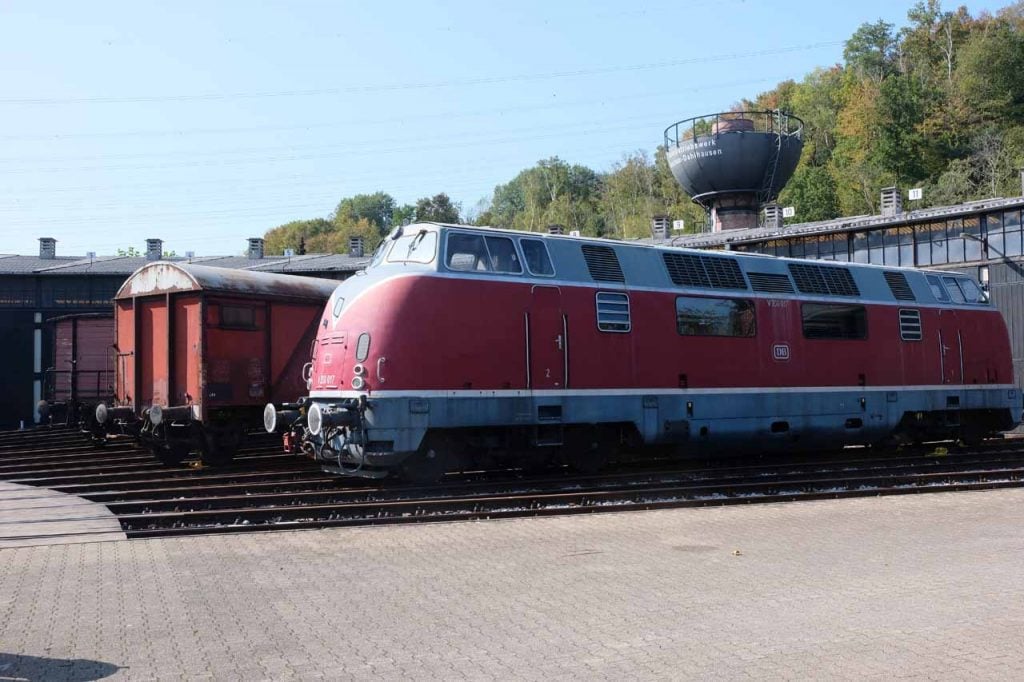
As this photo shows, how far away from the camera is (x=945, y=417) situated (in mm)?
18438

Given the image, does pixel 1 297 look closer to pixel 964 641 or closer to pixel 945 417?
pixel 945 417

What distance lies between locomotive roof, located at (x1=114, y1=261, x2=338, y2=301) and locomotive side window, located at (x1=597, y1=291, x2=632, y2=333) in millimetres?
7016

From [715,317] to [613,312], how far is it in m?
2.22

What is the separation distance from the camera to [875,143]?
66.8 m

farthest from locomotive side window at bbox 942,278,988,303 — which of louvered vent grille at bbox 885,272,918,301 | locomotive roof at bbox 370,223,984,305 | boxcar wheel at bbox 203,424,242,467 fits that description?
boxcar wheel at bbox 203,424,242,467

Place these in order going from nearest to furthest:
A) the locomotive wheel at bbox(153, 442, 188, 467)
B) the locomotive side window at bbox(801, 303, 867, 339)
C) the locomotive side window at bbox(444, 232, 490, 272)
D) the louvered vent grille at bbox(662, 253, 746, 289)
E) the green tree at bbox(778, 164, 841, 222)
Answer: the locomotive side window at bbox(444, 232, 490, 272)
the louvered vent grille at bbox(662, 253, 746, 289)
the locomotive side window at bbox(801, 303, 867, 339)
the locomotive wheel at bbox(153, 442, 188, 467)
the green tree at bbox(778, 164, 841, 222)

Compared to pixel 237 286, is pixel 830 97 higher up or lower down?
higher up

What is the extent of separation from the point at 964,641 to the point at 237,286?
14.3m

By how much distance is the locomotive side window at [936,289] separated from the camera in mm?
18688

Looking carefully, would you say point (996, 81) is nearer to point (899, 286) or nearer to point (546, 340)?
point (899, 286)

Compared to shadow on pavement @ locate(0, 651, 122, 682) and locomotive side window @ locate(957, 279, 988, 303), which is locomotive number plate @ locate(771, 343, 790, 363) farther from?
shadow on pavement @ locate(0, 651, 122, 682)

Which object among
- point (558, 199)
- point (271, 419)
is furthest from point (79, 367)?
point (558, 199)

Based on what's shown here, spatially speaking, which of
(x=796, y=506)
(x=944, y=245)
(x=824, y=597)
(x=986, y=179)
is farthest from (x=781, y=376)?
(x=986, y=179)

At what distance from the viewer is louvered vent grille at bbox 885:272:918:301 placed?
1788 cm
